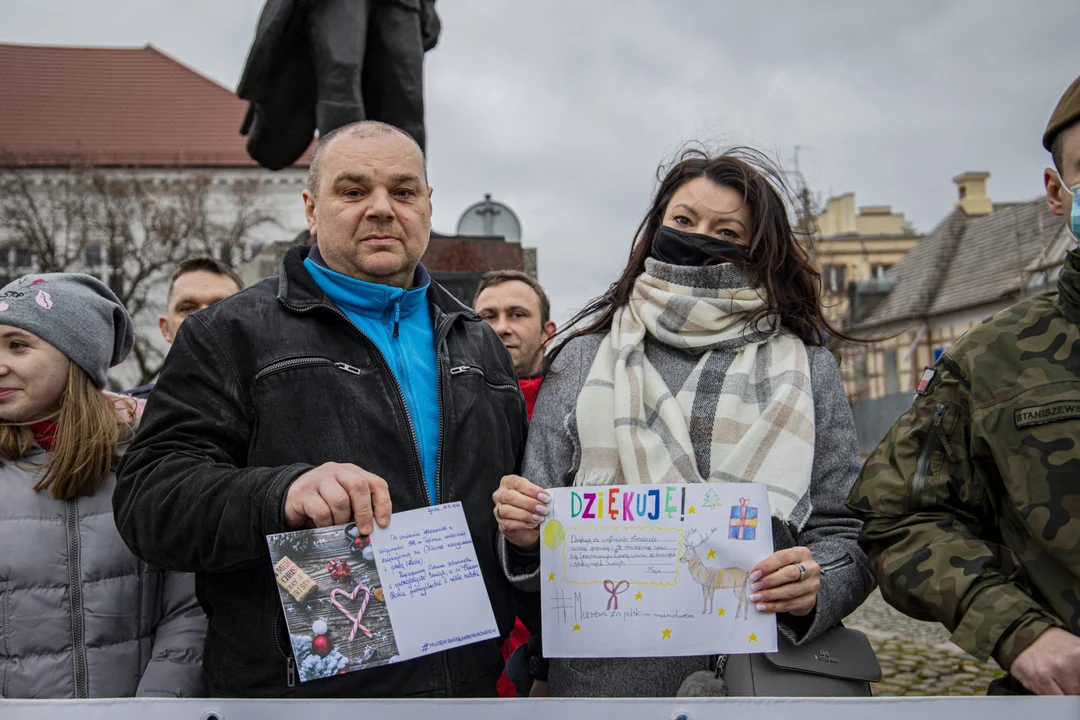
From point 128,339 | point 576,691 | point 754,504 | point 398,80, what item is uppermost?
point 398,80

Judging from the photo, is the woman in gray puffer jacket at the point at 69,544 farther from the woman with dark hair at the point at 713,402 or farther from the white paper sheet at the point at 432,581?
the woman with dark hair at the point at 713,402

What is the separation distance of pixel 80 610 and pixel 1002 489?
1.91 m

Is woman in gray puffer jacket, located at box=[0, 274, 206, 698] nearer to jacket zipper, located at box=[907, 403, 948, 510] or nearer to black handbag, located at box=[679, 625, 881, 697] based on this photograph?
black handbag, located at box=[679, 625, 881, 697]

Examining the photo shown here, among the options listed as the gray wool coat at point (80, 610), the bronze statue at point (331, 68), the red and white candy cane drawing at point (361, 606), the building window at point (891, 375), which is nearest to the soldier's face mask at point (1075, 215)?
the red and white candy cane drawing at point (361, 606)

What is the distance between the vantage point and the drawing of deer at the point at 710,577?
1.82m

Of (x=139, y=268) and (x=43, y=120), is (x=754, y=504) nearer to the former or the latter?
Answer: (x=139, y=268)

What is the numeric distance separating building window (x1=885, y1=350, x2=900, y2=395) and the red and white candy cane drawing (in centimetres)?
3399

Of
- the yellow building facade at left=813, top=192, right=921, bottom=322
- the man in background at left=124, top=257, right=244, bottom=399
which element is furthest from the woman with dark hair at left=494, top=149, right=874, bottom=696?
the yellow building facade at left=813, top=192, right=921, bottom=322

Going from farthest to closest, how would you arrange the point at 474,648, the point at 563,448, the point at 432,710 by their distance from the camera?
the point at 563,448
the point at 474,648
the point at 432,710

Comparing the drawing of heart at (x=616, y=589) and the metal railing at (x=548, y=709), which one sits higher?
the drawing of heart at (x=616, y=589)

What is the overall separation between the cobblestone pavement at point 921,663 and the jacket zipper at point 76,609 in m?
3.63

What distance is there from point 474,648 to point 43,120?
36.2 meters

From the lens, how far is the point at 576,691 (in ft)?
6.57

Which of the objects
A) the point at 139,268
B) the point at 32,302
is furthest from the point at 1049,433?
the point at 139,268
